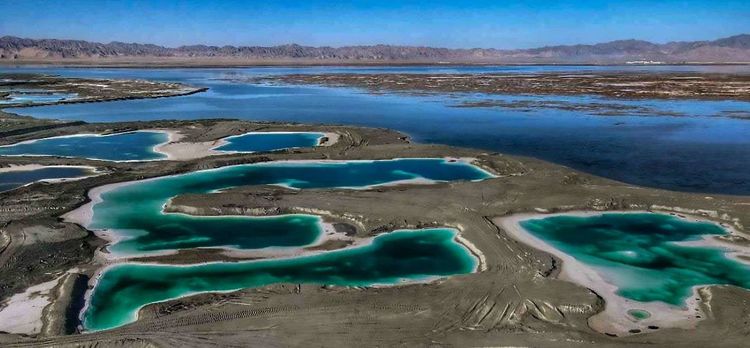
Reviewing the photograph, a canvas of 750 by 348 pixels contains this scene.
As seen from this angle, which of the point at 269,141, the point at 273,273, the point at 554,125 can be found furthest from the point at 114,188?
the point at 554,125

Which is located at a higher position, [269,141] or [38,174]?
[269,141]

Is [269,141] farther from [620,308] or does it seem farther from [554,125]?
[620,308]

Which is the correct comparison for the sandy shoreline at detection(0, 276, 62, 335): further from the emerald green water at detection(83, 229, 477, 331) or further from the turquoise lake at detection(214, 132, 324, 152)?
the turquoise lake at detection(214, 132, 324, 152)

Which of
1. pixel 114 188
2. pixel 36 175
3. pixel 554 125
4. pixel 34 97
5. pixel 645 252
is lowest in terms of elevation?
pixel 645 252

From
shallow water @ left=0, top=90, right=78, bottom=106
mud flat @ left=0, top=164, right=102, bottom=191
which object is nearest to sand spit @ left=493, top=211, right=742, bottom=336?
mud flat @ left=0, top=164, right=102, bottom=191

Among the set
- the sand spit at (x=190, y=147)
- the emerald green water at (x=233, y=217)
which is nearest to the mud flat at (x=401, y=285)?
the emerald green water at (x=233, y=217)

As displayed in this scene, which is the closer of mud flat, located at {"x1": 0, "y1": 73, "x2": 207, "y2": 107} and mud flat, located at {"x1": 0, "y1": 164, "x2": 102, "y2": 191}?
mud flat, located at {"x1": 0, "y1": 164, "x2": 102, "y2": 191}
